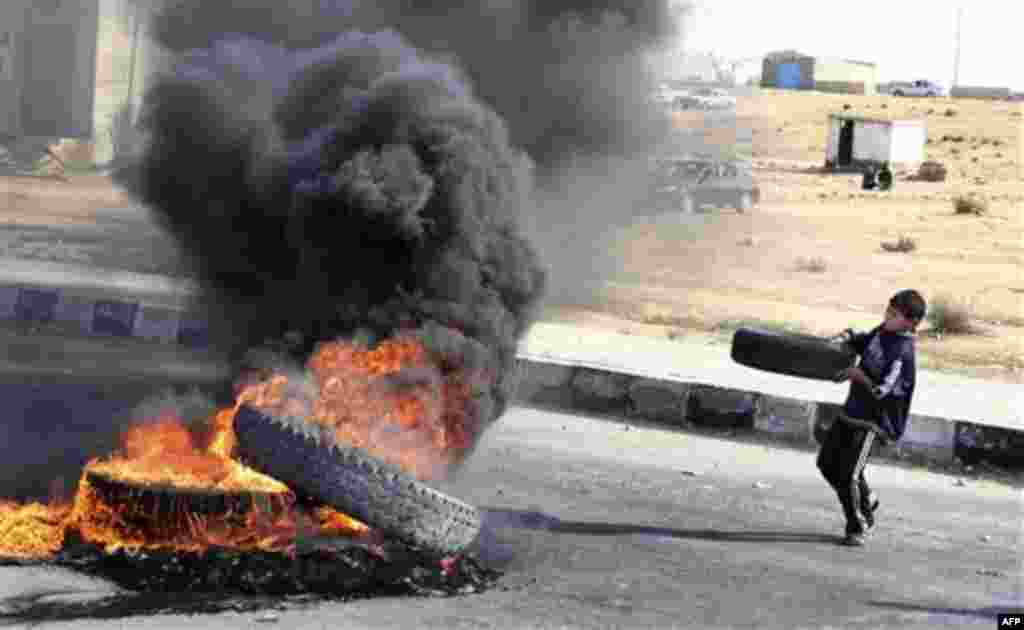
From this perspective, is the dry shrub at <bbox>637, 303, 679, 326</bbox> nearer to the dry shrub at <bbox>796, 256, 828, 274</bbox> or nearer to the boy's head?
the dry shrub at <bbox>796, 256, 828, 274</bbox>

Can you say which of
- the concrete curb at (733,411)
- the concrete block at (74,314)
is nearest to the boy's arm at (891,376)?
the concrete curb at (733,411)

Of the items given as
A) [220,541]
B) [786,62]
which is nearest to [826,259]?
[220,541]

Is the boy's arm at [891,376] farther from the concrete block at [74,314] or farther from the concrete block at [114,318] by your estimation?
the concrete block at [74,314]

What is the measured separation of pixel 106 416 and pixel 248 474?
3.97 m

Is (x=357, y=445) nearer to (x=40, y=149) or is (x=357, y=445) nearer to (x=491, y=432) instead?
(x=491, y=432)

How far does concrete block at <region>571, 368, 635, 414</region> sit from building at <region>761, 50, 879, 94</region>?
74.6 m

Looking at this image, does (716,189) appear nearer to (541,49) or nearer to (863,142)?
(863,142)

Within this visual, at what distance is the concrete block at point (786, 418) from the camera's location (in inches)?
516

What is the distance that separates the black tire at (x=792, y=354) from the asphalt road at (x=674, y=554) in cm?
95

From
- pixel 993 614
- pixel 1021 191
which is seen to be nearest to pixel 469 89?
pixel 993 614

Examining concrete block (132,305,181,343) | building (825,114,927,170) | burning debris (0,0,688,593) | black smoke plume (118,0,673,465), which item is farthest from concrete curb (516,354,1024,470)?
building (825,114,927,170)

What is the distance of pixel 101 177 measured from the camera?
30422 millimetres

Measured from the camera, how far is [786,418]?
1319cm

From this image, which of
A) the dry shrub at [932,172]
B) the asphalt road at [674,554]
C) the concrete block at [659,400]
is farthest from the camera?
the dry shrub at [932,172]
